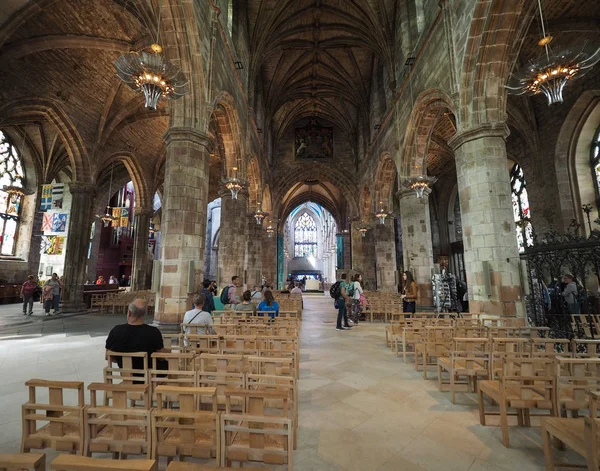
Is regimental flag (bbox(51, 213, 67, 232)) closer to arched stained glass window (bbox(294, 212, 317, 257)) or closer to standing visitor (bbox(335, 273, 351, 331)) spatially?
standing visitor (bbox(335, 273, 351, 331))

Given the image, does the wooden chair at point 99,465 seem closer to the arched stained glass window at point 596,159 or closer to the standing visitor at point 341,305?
the standing visitor at point 341,305

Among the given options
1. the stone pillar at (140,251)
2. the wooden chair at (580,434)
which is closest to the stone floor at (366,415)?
the wooden chair at (580,434)

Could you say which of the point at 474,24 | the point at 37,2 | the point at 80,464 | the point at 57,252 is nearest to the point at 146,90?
the point at 37,2

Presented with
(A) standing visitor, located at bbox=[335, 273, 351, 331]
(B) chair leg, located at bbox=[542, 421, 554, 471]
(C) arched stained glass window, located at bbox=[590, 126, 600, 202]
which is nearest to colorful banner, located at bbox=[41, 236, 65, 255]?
(A) standing visitor, located at bbox=[335, 273, 351, 331]

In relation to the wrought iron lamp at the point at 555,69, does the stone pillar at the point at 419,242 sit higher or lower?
lower

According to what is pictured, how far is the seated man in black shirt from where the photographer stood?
2785mm

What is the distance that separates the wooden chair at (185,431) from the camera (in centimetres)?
168

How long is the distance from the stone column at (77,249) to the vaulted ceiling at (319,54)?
31.0ft

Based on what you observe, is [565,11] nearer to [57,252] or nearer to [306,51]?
[306,51]

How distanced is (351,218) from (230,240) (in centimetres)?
1116

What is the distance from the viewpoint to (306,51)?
55.5 ft

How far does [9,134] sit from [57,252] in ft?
21.2


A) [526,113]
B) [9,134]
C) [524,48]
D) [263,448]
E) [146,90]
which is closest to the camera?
[263,448]

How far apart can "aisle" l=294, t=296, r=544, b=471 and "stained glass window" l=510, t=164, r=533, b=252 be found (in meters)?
13.2
